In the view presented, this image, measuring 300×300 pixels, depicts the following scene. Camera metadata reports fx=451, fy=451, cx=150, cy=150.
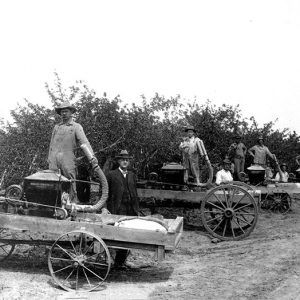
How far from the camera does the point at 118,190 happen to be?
290 inches

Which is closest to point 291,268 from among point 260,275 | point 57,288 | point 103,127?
point 260,275

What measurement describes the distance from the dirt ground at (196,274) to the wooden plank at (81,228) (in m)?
0.69

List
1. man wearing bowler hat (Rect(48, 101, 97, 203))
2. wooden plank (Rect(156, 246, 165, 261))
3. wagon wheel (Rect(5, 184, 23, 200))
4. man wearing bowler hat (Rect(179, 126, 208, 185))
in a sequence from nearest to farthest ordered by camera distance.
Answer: wooden plank (Rect(156, 246, 165, 261)), man wearing bowler hat (Rect(48, 101, 97, 203)), wagon wheel (Rect(5, 184, 23, 200)), man wearing bowler hat (Rect(179, 126, 208, 185))

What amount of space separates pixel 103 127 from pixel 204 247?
374 centimetres

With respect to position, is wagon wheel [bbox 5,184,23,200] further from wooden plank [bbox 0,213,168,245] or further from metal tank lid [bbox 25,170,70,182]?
wooden plank [bbox 0,213,168,245]

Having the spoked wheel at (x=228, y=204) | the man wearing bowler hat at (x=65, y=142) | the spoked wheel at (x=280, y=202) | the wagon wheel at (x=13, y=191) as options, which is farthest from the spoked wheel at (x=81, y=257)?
the spoked wheel at (x=280, y=202)

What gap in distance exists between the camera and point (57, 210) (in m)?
6.33

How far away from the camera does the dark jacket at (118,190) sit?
736 cm

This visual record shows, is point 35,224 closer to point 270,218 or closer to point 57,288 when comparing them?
point 57,288

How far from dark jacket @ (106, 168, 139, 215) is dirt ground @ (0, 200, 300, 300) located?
101cm

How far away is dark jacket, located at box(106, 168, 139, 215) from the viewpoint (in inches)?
290

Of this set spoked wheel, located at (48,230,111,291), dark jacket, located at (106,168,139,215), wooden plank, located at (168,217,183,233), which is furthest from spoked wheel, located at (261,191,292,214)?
spoked wheel, located at (48,230,111,291)

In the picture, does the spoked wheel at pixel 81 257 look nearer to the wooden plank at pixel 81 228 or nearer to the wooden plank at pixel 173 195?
the wooden plank at pixel 81 228

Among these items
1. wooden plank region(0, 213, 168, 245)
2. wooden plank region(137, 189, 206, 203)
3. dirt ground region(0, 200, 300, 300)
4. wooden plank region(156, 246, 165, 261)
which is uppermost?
wooden plank region(137, 189, 206, 203)
